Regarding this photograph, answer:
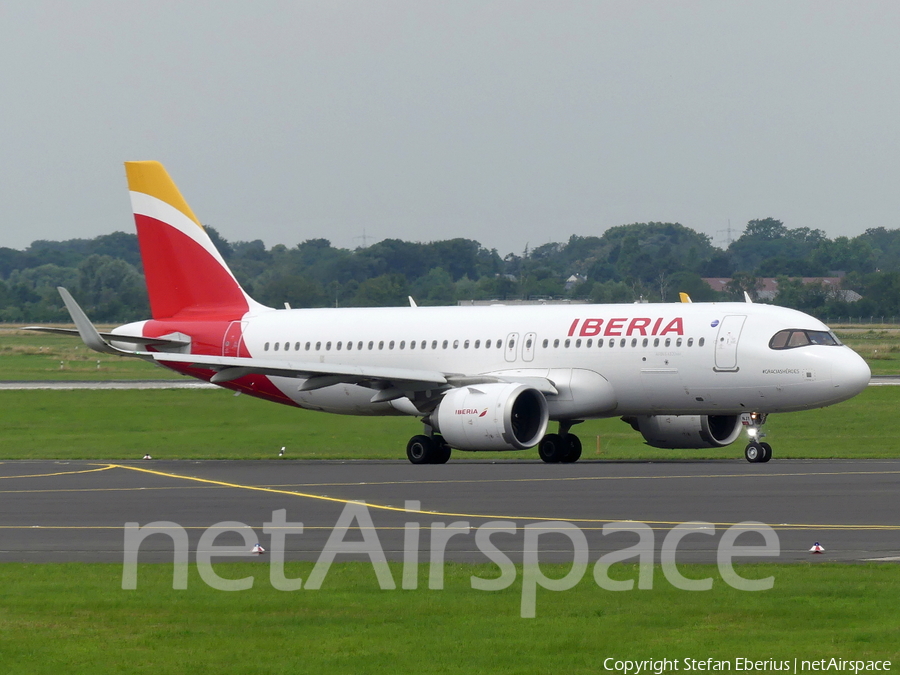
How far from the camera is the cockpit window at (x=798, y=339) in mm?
35188

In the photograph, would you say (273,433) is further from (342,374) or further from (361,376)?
(361,376)

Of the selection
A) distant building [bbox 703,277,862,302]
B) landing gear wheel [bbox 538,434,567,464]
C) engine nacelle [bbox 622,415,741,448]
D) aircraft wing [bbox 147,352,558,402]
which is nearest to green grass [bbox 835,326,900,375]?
distant building [bbox 703,277,862,302]

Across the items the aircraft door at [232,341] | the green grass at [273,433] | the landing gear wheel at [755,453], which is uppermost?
the aircraft door at [232,341]

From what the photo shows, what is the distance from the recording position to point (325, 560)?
1705 centimetres

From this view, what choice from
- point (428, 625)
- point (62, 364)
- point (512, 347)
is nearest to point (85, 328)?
point (512, 347)

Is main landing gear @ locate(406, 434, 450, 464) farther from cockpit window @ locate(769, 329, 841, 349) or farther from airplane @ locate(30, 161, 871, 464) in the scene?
cockpit window @ locate(769, 329, 841, 349)

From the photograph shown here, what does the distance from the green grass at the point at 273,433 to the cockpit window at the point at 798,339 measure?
3.31m

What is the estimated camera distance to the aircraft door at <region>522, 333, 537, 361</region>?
3841cm

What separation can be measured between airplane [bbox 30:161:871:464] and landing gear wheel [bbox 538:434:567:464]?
0.04m

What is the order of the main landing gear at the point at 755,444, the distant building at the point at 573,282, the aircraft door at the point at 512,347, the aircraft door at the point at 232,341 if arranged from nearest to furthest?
the main landing gear at the point at 755,444, the aircraft door at the point at 512,347, the aircraft door at the point at 232,341, the distant building at the point at 573,282

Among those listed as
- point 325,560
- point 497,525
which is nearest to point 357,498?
point 497,525

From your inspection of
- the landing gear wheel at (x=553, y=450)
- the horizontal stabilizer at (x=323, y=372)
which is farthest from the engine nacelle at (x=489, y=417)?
the landing gear wheel at (x=553, y=450)

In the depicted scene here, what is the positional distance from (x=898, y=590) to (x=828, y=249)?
14009 cm

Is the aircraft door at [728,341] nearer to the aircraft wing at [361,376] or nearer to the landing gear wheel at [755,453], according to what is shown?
the landing gear wheel at [755,453]
